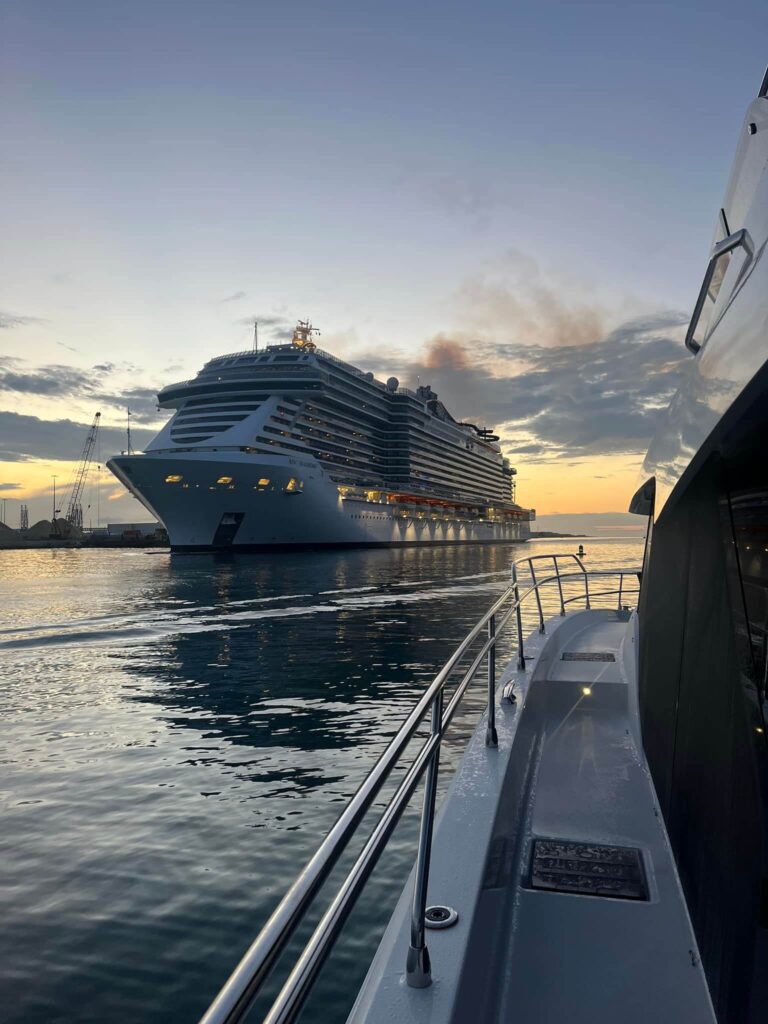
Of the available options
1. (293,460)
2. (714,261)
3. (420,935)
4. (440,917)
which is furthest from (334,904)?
(293,460)

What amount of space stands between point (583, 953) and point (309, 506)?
57.7 meters

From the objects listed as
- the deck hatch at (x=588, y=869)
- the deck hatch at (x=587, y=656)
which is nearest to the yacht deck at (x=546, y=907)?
the deck hatch at (x=588, y=869)

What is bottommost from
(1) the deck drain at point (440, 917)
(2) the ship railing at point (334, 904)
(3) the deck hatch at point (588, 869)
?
(3) the deck hatch at point (588, 869)

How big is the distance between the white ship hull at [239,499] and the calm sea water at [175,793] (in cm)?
3608

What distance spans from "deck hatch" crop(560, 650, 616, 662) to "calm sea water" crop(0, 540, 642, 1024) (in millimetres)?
1660

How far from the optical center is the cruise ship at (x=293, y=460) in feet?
180

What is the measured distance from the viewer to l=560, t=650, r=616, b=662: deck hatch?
7.81 meters

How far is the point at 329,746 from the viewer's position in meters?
8.24

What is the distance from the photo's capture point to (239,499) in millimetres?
55156

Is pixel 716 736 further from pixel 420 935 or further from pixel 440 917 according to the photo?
pixel 420 935

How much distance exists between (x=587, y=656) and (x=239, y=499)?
4915 cm

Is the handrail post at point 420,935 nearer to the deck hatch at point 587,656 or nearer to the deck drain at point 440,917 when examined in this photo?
the deck drain at point 440,917

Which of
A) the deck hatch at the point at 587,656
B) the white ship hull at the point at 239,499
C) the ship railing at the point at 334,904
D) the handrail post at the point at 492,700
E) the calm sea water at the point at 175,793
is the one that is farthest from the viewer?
the white ship hull at the point at 239,499

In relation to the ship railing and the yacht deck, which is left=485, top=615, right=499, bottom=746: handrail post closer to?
the yacht deck
